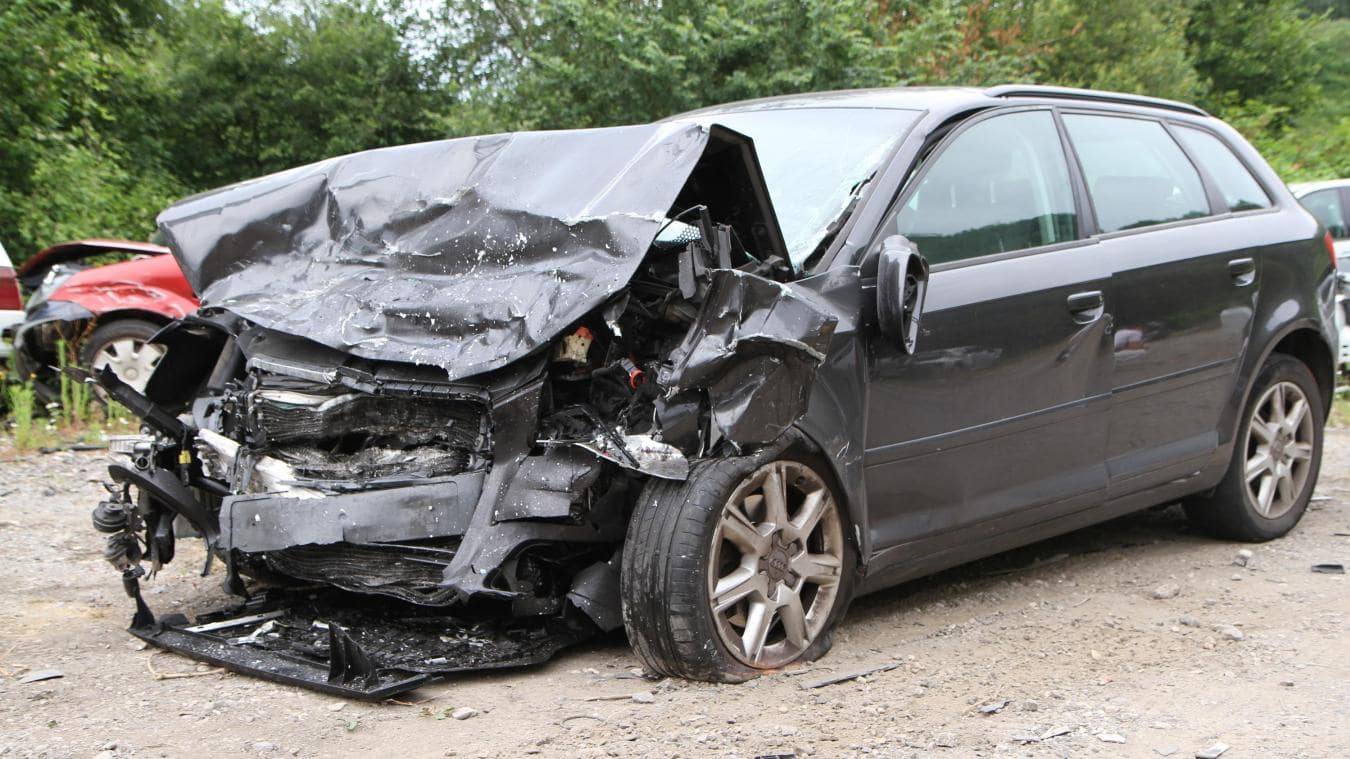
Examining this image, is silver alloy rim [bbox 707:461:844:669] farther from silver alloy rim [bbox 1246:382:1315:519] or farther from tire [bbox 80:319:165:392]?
tire [bbox 80:319:165:392]

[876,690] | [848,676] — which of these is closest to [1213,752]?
[876,690]

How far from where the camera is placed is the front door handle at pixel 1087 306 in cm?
457

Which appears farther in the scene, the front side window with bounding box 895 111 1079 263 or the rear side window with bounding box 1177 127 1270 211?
the rear side window with bounding box 1177 127 1270 211

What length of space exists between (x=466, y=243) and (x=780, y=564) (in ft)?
4.58

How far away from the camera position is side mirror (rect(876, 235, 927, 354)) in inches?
150

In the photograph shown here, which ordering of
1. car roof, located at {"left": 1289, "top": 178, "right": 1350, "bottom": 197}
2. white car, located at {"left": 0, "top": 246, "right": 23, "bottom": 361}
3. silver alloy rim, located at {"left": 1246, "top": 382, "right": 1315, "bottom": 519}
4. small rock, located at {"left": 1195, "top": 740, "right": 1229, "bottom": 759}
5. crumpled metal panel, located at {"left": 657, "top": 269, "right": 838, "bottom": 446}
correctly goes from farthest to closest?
car roof, located at {"left": 1289, "top": 178, "right": 1350, "bottom": 197} < white car, located at {"left": 0, "top": 246, "right": 23, "bottom": 361} < silver alloy rim, located at {"left": 1246, "top": 382, "right": 1315, "bottom": 519} < crumpled metal panel, located at {"left": 657, "top": 269, "right": 838, "bottom": 446} < small rock, located at {"left": 1195, "top": 740, "right": 1229, "bottom": 759}

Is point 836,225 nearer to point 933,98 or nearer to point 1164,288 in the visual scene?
point 933,98

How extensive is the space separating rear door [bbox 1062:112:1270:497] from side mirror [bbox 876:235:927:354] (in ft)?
3.76

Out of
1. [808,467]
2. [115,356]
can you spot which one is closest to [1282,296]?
[808,467]

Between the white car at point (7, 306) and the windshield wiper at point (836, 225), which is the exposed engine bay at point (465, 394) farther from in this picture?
the white car at point (7, 306)

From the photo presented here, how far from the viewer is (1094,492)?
15.7 feet

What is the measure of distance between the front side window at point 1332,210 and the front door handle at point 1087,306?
8397mm

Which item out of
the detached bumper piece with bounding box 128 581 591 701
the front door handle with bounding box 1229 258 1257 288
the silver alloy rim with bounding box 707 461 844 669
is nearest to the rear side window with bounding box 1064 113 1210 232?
the front door handle with bounding box 1229 258 1257 288

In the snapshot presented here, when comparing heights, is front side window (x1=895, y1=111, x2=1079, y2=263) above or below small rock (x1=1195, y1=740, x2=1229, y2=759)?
above
